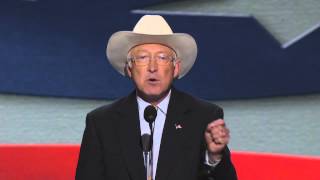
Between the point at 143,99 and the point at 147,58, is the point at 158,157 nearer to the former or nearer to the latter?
the point at 143,99

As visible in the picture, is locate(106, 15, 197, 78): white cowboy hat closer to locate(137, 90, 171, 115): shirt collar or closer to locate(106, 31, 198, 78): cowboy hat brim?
locate(106, 31, 198, 78): cowboy hat brim

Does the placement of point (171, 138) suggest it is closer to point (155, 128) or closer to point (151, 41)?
point (155, 128)

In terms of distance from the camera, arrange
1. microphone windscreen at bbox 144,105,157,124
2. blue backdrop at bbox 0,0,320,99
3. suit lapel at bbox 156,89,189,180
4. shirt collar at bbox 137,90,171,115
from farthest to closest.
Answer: blue backdrop at bbox 0,0,320,99, shirt collar at bbox 137,90,171,115, suit lapel at bbox 156,89,189,180, microphone windscreen at bbox 144,105,157,124

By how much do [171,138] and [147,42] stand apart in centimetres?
31

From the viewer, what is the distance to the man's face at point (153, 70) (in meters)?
1.48

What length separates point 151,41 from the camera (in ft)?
5.06

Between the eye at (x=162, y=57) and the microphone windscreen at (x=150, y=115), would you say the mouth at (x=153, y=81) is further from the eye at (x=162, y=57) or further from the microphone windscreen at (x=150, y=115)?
the microphone windscreen at (x=150, y=115)

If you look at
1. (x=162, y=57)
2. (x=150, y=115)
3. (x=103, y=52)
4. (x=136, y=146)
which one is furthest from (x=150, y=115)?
(x=103, y=52)

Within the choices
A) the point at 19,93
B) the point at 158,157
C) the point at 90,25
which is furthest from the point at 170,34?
the point at 19,93

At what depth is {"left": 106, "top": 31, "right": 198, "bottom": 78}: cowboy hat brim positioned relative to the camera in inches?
61.2

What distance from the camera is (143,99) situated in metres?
1.51

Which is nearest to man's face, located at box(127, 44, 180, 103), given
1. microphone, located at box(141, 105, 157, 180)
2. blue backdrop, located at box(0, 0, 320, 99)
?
microphone, located at box(141, 105, 157, 180)

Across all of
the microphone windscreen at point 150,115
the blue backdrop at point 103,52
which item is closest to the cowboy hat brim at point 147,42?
the microphone windscreen at point 150,115

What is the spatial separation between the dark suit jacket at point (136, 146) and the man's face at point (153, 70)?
5 centimetres
